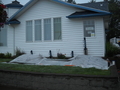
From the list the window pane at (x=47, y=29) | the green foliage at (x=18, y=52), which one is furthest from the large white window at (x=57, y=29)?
the green foliage at (x=18, y=52)

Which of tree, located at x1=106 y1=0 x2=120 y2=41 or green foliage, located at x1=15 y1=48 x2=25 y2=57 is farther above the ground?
tree, located at x1=106 y1=0 x2=120 y2=41

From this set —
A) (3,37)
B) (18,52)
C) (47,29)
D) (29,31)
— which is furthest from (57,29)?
(3,37)

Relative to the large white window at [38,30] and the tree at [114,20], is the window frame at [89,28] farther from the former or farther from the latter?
the tree at [114,20]

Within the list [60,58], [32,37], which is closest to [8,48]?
[32,37]

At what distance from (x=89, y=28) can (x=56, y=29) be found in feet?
8.04

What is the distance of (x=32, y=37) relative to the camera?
35.7 ft

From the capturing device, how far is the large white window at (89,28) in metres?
9.07

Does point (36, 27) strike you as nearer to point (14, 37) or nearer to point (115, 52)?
point (14, 37)

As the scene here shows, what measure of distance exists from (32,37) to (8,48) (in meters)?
2.65

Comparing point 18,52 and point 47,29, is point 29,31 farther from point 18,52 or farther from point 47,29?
point 18,52


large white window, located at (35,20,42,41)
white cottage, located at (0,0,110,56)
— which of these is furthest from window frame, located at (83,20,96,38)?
large white window, located at (35,20,42,41)

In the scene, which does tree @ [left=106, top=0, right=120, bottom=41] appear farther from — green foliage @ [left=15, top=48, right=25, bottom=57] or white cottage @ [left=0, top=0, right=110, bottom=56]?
green foliage @ [left=15, top=48, right=25, bottom=57]

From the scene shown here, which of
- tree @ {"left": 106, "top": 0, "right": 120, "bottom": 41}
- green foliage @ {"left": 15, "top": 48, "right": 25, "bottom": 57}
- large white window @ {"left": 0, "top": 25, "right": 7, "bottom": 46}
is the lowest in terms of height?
green foliage @ {"left": 15, "top": 48, "right": 25, "bottom": 57}

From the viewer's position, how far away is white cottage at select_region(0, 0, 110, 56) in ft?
29.4
